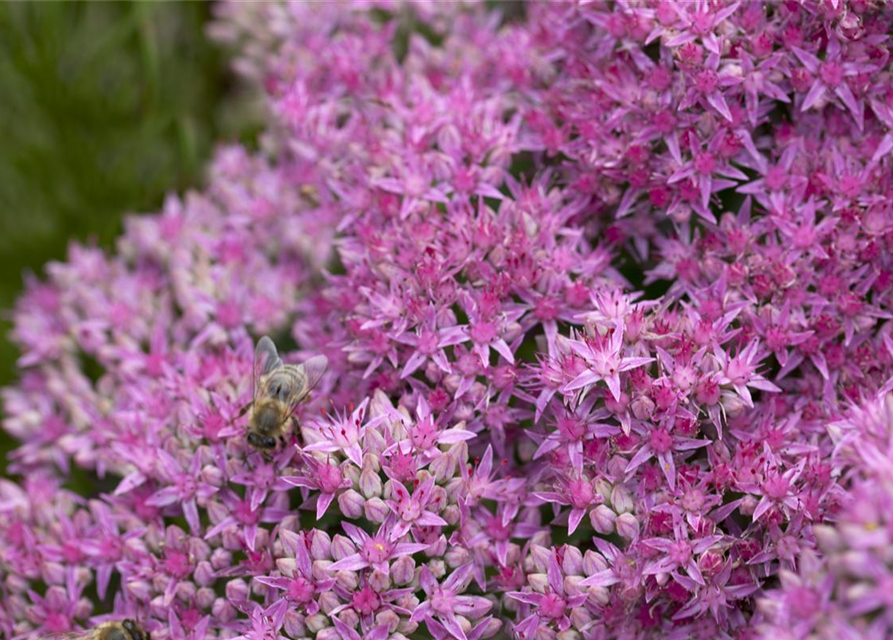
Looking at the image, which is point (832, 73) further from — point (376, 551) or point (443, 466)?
point (376, 551)

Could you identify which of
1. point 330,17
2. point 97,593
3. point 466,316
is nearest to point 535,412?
point 466,316

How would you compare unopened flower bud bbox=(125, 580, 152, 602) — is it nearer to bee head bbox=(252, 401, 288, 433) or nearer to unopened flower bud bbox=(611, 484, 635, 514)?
bee head bbox=(252, 401, 288, 433)

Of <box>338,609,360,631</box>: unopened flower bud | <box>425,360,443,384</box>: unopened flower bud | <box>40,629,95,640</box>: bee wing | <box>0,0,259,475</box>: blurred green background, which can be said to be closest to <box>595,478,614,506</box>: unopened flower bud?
<box>425,360,443,384</box>: unopened flower bud

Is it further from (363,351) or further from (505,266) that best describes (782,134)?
(363,351)

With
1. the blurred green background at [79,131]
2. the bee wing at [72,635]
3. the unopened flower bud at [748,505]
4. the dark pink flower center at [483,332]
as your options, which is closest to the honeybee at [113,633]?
the bee wing at [72,635]

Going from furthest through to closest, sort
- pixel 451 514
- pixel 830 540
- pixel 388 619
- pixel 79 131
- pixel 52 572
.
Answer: pixel 79 131 < pixel 52 572 < pixel 451 514 < pixel 388 619 < pixel 830 540

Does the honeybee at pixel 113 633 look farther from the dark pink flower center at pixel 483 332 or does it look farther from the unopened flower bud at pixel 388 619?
the dark pink flower center at pixel 483 332

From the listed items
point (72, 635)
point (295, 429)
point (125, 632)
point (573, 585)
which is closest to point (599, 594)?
point (573, 585)
